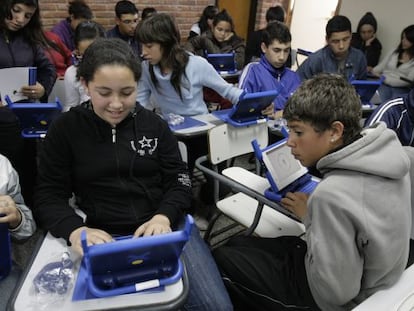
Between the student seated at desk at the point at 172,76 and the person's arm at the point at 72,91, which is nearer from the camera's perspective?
the student seated at desk at the point at 172,76

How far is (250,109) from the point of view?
6.35 ft

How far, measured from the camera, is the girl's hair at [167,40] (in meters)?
2.01

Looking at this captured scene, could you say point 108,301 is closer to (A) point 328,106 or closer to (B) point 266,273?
(B) point 266,273

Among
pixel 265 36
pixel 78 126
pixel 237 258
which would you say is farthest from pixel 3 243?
pixel 265 36

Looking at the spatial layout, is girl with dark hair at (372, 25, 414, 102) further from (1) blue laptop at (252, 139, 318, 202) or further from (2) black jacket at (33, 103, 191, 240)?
(2) black jacket at (33, 103, 191, 240)

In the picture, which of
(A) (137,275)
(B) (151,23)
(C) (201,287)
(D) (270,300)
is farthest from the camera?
(B) (151,23)

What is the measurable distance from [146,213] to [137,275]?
43 cm

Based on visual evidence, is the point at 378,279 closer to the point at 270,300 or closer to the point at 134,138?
the point at 270,300

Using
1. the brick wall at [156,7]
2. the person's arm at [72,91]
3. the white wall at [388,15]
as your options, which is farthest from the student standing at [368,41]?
the person's arm at [72,91]

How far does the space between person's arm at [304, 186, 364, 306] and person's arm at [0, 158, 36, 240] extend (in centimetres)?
86

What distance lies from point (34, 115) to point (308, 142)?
1434 mm

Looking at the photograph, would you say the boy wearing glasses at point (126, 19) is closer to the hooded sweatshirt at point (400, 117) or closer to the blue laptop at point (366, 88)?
the blue laptop at point (366, 88)

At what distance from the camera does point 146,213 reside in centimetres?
123

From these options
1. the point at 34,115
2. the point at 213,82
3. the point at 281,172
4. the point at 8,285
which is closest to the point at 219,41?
the point at 213,82
